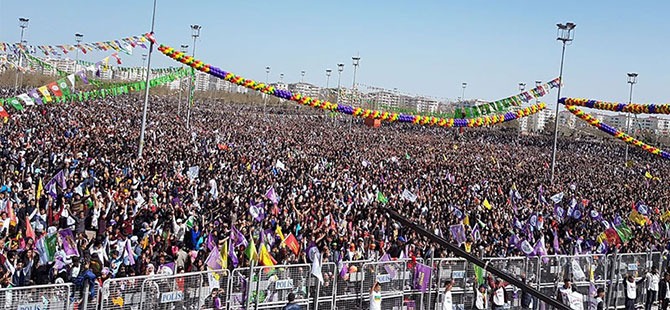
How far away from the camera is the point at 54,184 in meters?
15.4

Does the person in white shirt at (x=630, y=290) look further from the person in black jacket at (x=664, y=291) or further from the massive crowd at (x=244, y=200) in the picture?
the massive crowd at (x=244, y=200)

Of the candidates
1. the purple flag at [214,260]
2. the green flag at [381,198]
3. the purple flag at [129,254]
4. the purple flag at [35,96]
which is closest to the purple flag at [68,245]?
the purple flag at [129,254]

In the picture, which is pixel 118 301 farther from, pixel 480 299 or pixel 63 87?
pixel 63 87

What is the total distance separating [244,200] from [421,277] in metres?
7.29

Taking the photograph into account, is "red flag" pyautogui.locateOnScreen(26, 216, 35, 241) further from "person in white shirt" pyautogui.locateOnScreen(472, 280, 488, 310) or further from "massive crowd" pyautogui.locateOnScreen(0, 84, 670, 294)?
"person in white shirt" pyautogui.locateOnScreen(472, 280, 488, 310)

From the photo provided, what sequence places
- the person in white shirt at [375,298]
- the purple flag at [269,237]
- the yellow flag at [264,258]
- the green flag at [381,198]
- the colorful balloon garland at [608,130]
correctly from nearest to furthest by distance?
the person in white shirt at [375,298], the yellow flag at [264,258], the purple flag at [269,237], the green flag at [381,198], the colorful balloon garland at [608,130]

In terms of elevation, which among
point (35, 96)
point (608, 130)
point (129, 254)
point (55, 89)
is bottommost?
point (129, 254)

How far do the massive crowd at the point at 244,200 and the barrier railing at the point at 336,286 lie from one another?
650mm

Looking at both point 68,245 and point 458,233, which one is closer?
point 68,245

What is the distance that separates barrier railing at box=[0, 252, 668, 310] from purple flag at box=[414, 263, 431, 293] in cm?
6

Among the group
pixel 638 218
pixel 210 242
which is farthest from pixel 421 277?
pixel 638 218

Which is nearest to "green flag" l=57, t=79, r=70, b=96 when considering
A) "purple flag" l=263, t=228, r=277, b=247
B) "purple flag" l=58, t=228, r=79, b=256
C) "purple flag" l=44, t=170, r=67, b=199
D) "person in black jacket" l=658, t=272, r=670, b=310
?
"purple flag" l=44, t=170, r=67, b=199

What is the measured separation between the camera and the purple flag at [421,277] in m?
11.0

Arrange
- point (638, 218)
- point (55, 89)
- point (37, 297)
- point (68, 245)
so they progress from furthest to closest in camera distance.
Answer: point (638, 218), point (55, 89), point (68, 245), point (37, 297)
